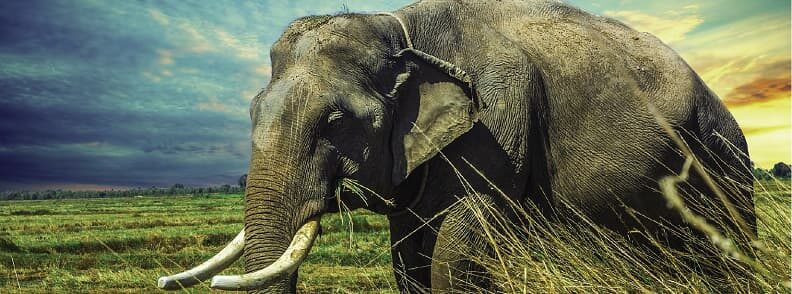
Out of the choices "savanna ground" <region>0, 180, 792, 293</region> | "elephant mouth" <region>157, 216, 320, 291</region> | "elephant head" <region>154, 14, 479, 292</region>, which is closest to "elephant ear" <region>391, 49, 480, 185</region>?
"elephant head" <region>154, 14, 479, 292</region>

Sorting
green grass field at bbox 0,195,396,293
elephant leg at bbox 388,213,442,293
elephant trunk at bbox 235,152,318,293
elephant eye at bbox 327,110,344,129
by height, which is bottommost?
green grass field at bbox 0,195,396,293

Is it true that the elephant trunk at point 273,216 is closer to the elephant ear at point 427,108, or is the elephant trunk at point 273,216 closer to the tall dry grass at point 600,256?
the elephant ear at point 427,108

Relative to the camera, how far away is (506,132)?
14.0 ft

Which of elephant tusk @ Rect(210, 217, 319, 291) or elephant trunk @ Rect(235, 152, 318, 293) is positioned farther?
elephant trunk @ Rect(235, 152, 318, 293)

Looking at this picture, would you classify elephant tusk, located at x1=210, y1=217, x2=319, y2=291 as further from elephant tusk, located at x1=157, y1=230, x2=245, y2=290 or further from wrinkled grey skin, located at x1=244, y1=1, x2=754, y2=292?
elephant tusk, located at x1=157, y1=230, x2=245, y2=290

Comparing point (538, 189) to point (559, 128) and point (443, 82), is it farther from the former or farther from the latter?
point (443, 82)

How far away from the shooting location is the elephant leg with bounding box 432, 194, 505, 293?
13.6 feet

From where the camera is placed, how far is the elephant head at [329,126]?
3.66m

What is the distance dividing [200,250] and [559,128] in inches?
748

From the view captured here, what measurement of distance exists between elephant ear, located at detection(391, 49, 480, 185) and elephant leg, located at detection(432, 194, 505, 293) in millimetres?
445

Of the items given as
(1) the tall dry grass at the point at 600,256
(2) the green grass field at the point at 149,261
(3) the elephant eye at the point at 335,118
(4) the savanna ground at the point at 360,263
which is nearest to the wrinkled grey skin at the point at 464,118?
(3) the elephant eye at the point at 335,118

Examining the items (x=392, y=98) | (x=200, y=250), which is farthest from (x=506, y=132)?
(x=200, y=250)

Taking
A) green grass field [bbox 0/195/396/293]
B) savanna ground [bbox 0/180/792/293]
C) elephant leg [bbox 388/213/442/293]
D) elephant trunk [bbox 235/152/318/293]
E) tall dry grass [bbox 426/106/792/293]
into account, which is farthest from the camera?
green grass field [bbox 0/195/396/293]

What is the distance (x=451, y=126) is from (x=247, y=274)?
1.59 metres
